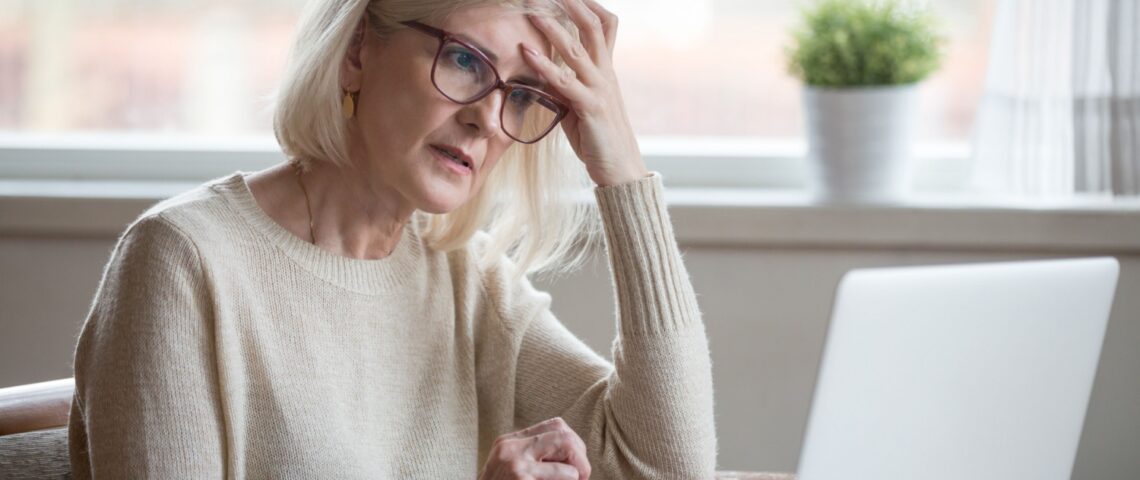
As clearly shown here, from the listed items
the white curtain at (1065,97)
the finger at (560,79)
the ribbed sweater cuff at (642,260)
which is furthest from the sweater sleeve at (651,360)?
the white curtain at (1065,97)

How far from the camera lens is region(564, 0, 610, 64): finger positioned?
141 cm

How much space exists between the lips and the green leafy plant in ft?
3.33

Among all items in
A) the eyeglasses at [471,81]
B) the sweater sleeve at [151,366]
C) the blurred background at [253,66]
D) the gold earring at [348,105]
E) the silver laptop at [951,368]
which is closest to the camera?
the silver laptop at [951,368]

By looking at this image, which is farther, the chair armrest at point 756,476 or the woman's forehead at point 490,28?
the chair armrest at point 756,476

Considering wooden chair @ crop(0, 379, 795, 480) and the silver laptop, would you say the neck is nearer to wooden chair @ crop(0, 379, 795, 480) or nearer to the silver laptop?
wooden chair @ crop(0, 379, 795, 480)

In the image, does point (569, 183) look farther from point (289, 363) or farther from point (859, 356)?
point (859, 356)

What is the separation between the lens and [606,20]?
146cm

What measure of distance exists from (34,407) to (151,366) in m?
0.25

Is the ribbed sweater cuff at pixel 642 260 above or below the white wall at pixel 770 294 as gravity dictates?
above

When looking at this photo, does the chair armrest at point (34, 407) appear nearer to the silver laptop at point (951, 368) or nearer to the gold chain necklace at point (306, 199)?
the gold chain necklace at point (306, 199)

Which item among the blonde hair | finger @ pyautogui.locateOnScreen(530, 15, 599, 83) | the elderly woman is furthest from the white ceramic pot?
finger @ pyautogui.locateOnScreen(530, 15, 599, 83)

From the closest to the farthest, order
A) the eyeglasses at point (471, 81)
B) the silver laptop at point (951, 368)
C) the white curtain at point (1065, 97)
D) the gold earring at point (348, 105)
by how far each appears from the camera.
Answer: the silver laptop at point (951, 368)
the eyeglasses at point (471, 81)
the gold earring at point (348, 105)
the white curtain at point (1065, 97)

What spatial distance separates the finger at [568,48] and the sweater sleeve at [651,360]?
5.2 inches

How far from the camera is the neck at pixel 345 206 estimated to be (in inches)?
56.4
